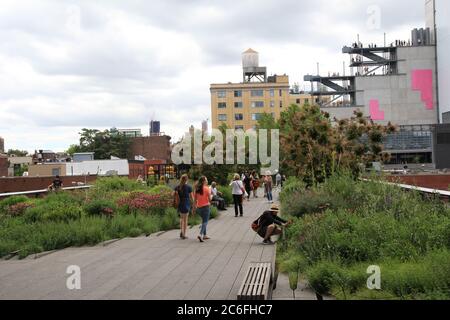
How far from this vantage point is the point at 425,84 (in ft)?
408

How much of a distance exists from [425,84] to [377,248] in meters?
123

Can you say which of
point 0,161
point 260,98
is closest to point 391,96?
point 260,98

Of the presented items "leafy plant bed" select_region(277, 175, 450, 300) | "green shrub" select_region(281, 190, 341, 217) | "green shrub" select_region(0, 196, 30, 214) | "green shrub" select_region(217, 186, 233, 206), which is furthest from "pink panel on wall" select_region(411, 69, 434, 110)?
"leafy plant bed" select_region(277, 175, 450, 300)

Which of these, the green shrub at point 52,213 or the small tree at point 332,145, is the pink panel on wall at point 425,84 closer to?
the small tree at point 332,145

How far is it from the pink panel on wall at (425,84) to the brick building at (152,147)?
178ft

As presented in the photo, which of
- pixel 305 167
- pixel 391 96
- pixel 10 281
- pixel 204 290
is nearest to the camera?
pixel 204 290

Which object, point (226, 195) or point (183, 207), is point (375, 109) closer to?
point (226, 195)

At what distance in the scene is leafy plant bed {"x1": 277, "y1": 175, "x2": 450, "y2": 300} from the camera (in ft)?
25.5

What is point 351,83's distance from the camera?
131875 millimetres

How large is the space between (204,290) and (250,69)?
130406 mm

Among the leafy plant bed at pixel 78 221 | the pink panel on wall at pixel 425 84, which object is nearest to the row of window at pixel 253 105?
the pink panel on wall at pixel 425 84

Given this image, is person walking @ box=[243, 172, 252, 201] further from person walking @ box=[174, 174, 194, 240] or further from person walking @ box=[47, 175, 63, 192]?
person walking @ box=[174, 174, 194, 240]

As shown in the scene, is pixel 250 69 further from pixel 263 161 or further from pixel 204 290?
pixel 204 290

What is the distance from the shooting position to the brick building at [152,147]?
424ft
